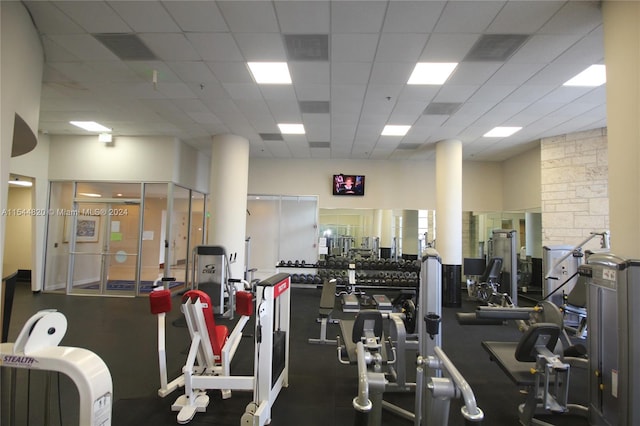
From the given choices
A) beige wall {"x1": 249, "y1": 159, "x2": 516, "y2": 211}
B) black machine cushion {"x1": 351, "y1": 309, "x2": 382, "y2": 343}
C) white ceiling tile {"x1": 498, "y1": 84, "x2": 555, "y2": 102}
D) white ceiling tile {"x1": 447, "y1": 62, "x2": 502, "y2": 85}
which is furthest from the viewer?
beige wall {"x1": 249, "y1": 159, "x2": 516, "y2": 211}

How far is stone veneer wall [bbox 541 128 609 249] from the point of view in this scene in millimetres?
5578

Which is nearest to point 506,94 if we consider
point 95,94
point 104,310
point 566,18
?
point 566,18

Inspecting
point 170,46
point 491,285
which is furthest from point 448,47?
point 491,285

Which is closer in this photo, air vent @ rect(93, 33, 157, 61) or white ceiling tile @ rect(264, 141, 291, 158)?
air vent @ rect(93, 33, 157, 61)

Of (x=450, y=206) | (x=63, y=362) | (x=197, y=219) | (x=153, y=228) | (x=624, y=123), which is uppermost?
(x=624, y=123)

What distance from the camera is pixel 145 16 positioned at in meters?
2.85

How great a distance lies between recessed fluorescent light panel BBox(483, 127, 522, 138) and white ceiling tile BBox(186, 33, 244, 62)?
15.3ft

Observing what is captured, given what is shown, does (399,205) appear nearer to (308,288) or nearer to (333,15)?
(308,288)

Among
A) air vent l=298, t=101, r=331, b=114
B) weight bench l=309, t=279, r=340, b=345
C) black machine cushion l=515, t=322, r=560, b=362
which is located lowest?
weight bench l=309, t=279, r=340, b=345

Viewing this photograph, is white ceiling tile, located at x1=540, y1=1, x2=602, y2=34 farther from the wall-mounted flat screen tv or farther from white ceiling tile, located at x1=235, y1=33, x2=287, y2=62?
the wall-mounted flat screen tv

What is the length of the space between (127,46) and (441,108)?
13.7 feet

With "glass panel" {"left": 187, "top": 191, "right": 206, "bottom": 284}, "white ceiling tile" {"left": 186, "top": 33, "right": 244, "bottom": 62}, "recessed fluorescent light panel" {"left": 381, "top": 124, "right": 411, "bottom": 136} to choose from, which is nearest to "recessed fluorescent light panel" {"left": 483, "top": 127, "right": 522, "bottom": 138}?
"recessed fluorescent light panel" {"left": 381, "top": 124, "right": 411, "bottom": 136}

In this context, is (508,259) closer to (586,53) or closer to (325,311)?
(586,53)

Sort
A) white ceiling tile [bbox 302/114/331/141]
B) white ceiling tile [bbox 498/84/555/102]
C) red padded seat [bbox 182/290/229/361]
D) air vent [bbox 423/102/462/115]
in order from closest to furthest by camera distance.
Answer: red padded seat [bbox 182/290/229/361] < white ceiling tile [bbox 498/84/555/102] < air vent [bbox 423/102/462/115] < white ceiling tile [bbox 302/114/331/141]
